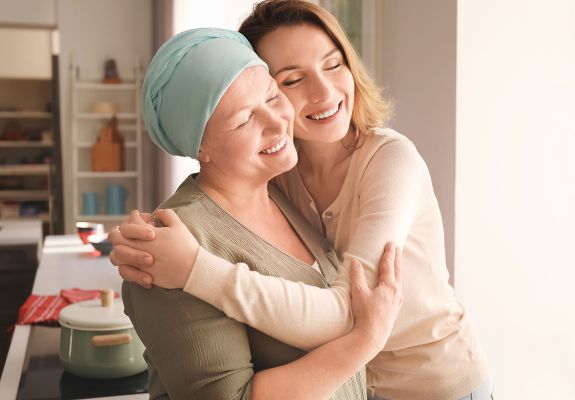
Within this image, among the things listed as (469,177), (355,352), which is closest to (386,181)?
(355,352)

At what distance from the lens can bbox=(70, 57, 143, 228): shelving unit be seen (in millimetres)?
6512

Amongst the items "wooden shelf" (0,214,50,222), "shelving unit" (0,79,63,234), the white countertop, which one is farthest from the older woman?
"wooden shelf" (0,214,50,222)

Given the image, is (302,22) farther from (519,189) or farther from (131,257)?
(519,189)

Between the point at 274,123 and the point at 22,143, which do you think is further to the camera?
the point at 22,143

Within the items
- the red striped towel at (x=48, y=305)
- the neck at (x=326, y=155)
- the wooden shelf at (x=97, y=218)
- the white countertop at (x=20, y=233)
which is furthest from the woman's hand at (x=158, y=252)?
the wooden shelf at (x=97, y=218)

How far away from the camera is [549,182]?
191 centimetres

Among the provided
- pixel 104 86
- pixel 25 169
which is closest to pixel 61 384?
pixel 104 86

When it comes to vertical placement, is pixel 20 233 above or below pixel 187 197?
below

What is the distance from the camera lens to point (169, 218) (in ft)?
3.53

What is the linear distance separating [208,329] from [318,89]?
21.3 inches

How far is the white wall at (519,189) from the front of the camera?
181 cm

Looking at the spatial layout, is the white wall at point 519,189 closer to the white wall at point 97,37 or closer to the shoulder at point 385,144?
the shoulder at point 385,144

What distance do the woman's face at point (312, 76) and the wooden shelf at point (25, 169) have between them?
21.1 ft

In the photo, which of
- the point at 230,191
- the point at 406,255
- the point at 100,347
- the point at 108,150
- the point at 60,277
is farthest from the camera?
the point at 108,150
